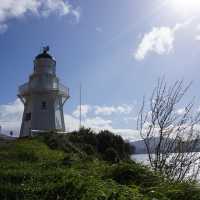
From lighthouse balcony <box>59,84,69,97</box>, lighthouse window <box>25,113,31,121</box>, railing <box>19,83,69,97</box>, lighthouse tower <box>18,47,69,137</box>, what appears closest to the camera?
lighthouse tower <box>18,47,69,137</box>

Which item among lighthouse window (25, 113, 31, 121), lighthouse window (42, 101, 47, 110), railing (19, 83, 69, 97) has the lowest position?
lighthouse window (25, 113, 31, 121)

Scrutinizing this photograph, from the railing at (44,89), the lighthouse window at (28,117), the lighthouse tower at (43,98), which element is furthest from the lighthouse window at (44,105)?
the lighthouse window at (28,117)

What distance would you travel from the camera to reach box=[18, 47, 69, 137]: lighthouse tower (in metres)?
32.9

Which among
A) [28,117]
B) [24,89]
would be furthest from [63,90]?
[28,117]

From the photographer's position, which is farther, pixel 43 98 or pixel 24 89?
pixel 24 89

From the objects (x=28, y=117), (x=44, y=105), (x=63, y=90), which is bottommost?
(x=28, y=117)

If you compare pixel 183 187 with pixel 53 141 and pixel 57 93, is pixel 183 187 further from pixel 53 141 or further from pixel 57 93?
pixel 57 93

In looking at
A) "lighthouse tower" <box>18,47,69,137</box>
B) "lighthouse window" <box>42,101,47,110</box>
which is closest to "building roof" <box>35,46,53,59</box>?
"lighthouse tower" <box>18,47,69,137</box>

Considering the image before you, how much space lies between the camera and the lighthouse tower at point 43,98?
3290 centimetres

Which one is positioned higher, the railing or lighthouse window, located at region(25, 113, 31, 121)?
the railing

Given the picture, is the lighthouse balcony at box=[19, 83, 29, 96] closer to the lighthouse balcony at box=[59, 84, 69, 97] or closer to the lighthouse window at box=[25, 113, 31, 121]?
the lighthouse window at box=[25, 113, 31, 121]

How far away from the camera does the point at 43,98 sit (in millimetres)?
33594

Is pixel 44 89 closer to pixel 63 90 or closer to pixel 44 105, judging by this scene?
pixel 44 105

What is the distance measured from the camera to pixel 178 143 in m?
8.29
